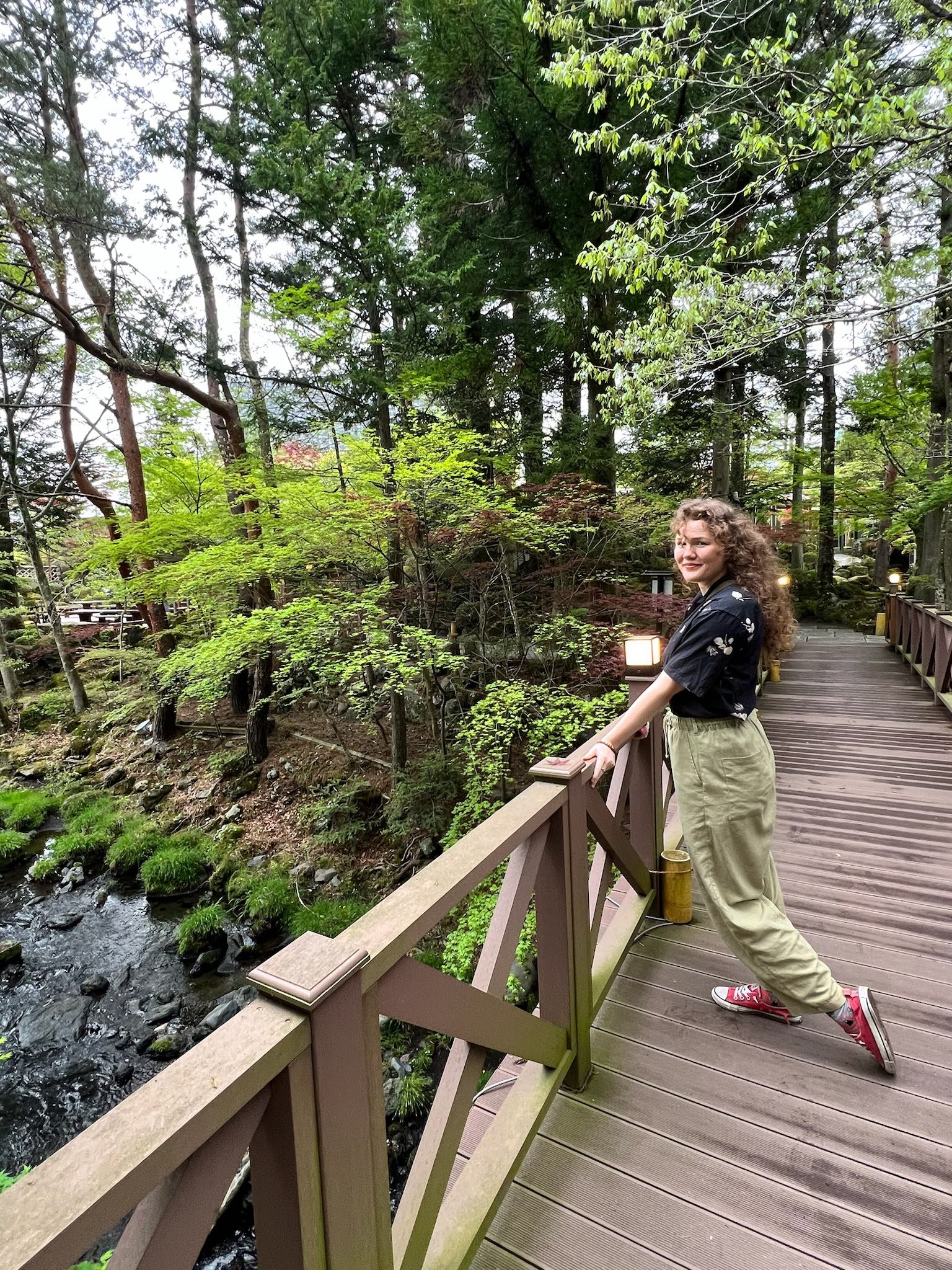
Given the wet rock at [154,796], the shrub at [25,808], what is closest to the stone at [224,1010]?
the wet rock at [154,796]

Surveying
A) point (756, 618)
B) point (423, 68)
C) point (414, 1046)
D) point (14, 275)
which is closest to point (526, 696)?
point (414, 1046)

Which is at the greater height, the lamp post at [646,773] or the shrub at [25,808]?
the lamp post at [646,773]

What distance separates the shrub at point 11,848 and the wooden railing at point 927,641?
1096cm

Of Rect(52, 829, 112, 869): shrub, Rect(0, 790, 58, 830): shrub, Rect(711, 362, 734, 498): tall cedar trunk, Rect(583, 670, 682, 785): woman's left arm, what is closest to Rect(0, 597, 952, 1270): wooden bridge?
Rect(583, 670, 682, 785): woman's left arm

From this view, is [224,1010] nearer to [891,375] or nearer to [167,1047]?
[167,1047]

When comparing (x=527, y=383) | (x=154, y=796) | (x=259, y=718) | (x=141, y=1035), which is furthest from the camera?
(x=259, y=718)

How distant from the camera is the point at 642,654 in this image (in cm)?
255

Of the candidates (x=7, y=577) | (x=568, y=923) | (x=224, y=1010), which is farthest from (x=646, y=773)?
(x=7, y=577)

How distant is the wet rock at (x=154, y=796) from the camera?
26.1ft

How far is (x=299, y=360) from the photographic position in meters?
7.21

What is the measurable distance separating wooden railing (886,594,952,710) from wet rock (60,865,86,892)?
984cm

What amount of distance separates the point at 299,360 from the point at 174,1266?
8049 mm

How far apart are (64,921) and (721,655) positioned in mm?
7400

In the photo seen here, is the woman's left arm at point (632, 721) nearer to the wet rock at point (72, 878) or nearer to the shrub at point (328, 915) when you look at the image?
the shrub at point (328, 915)
